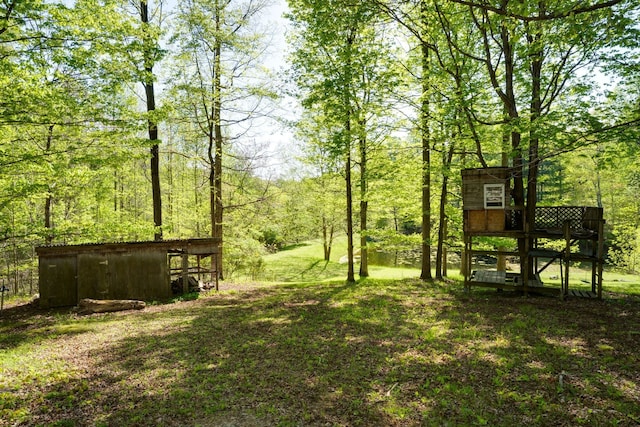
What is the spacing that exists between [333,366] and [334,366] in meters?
0.02

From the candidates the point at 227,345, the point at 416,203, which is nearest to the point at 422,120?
the point at 416,203

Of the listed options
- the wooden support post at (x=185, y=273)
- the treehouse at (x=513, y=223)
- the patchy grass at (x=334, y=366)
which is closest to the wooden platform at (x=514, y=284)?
the treehouse at (x=513, y=223)

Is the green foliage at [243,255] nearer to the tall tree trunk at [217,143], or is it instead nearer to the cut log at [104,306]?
the tall tree trunk at [217,143]

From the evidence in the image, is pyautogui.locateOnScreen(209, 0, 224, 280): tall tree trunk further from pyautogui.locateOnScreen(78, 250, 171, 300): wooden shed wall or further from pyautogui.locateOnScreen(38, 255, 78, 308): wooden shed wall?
pyautogui.locateOnScreen(38, 255, 78, 308): wooden shed wall

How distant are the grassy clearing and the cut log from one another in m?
0.62

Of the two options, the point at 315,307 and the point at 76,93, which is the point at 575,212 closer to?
the point at 315,307

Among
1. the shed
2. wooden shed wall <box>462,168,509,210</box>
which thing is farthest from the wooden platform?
wooden shed wall <box>462,168,509,210</box>

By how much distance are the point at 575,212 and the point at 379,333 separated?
9.09m

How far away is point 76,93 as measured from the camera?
40.5ft

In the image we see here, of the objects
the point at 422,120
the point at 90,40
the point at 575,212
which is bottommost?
the point at 575,212

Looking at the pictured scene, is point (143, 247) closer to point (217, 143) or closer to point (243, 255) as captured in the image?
point (217, 143)

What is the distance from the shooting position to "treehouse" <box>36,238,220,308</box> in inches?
549

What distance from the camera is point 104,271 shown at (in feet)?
47.9

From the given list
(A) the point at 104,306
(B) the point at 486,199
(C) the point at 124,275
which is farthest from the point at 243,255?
(B) the point at 486,199
